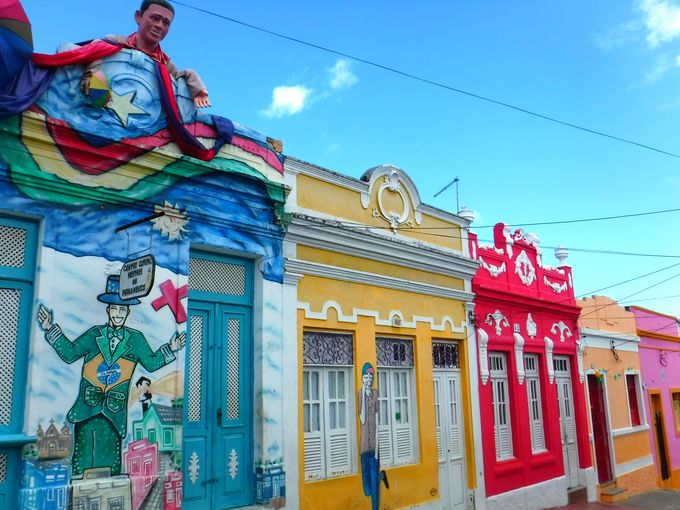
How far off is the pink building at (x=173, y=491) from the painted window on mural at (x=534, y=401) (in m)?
8.31

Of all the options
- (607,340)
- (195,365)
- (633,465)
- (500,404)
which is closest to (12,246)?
(195,365)

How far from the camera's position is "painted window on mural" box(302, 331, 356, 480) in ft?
27.4

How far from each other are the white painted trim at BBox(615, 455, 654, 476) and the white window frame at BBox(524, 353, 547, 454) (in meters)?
3.63

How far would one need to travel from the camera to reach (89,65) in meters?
6.48

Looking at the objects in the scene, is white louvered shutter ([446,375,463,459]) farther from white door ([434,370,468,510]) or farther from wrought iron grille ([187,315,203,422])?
wrought iron grille ([187,315,203,422])

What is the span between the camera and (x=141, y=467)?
6258 mm

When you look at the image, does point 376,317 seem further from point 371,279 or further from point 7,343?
point 7,343

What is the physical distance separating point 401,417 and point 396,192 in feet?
12.1

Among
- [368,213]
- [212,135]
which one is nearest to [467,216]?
[368,213]

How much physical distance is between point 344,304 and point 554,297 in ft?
24.3

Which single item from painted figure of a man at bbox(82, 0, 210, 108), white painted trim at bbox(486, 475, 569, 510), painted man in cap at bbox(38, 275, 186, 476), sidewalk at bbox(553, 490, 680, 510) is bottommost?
sidewalk at bbox(553, 490, 680, 510)

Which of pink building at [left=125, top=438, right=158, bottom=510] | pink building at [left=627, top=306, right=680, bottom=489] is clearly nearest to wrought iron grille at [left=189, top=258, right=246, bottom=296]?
pink building at [left=125, top=438, right=158, bottom=510]

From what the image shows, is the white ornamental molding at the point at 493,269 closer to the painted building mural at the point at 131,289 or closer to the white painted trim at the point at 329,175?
the white painted trim at the point at 329,175

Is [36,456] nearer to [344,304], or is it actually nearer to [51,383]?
[51,383]
